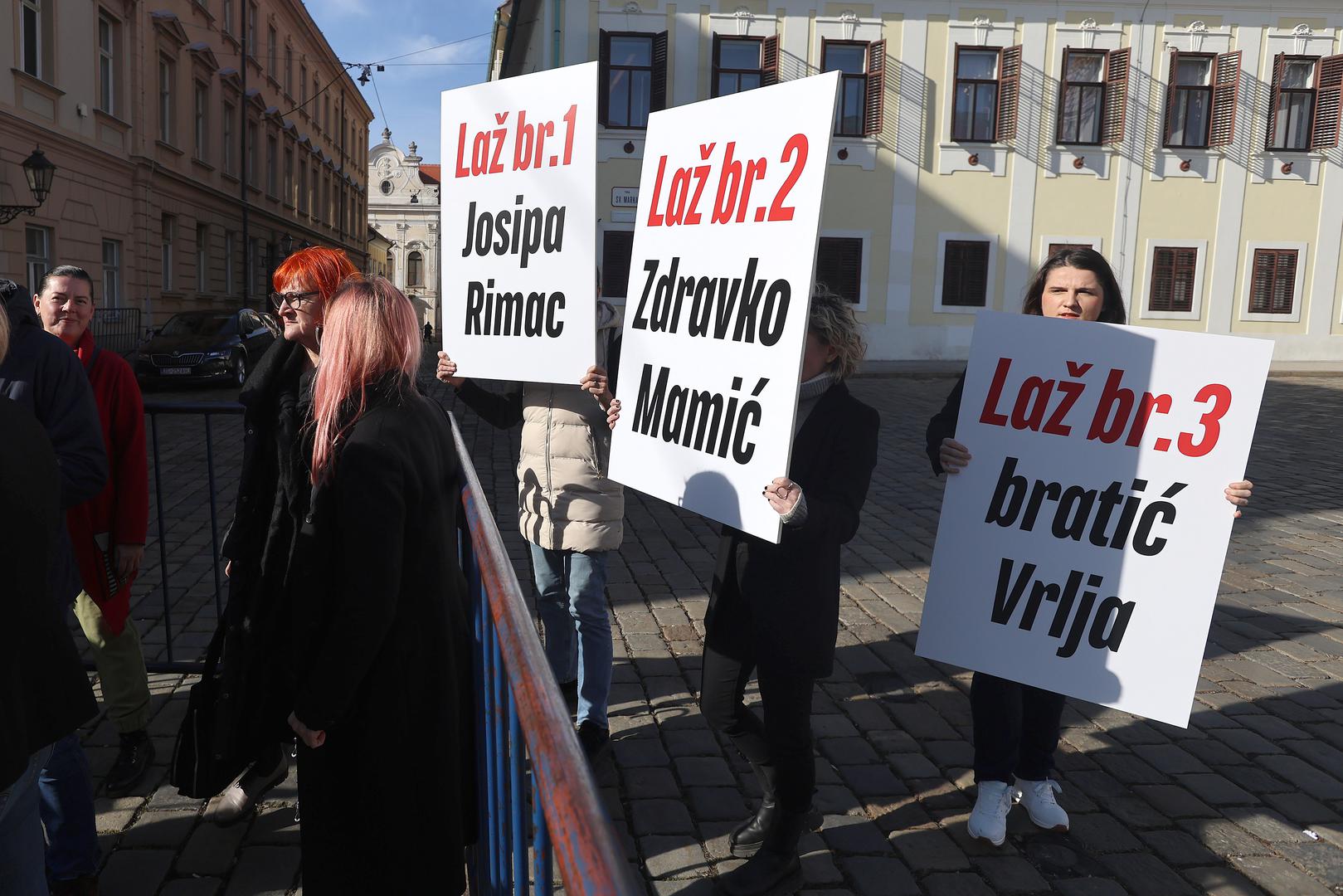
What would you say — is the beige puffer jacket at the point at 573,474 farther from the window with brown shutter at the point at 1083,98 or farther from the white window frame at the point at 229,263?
the white window frame at the point at 229,263

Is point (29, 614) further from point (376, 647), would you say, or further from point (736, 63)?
point (736, 63)

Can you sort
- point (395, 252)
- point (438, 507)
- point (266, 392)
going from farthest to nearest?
1. point (395, 252)
2. point (266, 392)
3. point (438, 507)

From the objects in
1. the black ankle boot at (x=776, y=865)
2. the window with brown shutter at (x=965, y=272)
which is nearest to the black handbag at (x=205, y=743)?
the black ankle boot at (x=776, y=865)

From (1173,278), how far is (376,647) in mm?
26017

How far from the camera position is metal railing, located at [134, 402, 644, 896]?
3.42 feet

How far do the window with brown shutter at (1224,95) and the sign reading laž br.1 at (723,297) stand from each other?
25431 millimetres

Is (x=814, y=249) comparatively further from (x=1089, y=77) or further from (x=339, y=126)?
(x=339, y=126)

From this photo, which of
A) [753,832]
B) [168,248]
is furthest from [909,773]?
[168,248]

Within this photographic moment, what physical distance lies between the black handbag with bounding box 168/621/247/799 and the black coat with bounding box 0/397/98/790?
49cm

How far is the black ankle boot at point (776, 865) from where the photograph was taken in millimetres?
2822

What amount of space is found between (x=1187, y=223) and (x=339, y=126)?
39.2m

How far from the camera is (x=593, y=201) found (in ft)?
10.5

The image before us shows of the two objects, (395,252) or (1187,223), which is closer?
(1187,223)

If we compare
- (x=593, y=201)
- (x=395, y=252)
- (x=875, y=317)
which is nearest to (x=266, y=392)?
(x=593, y=201)
